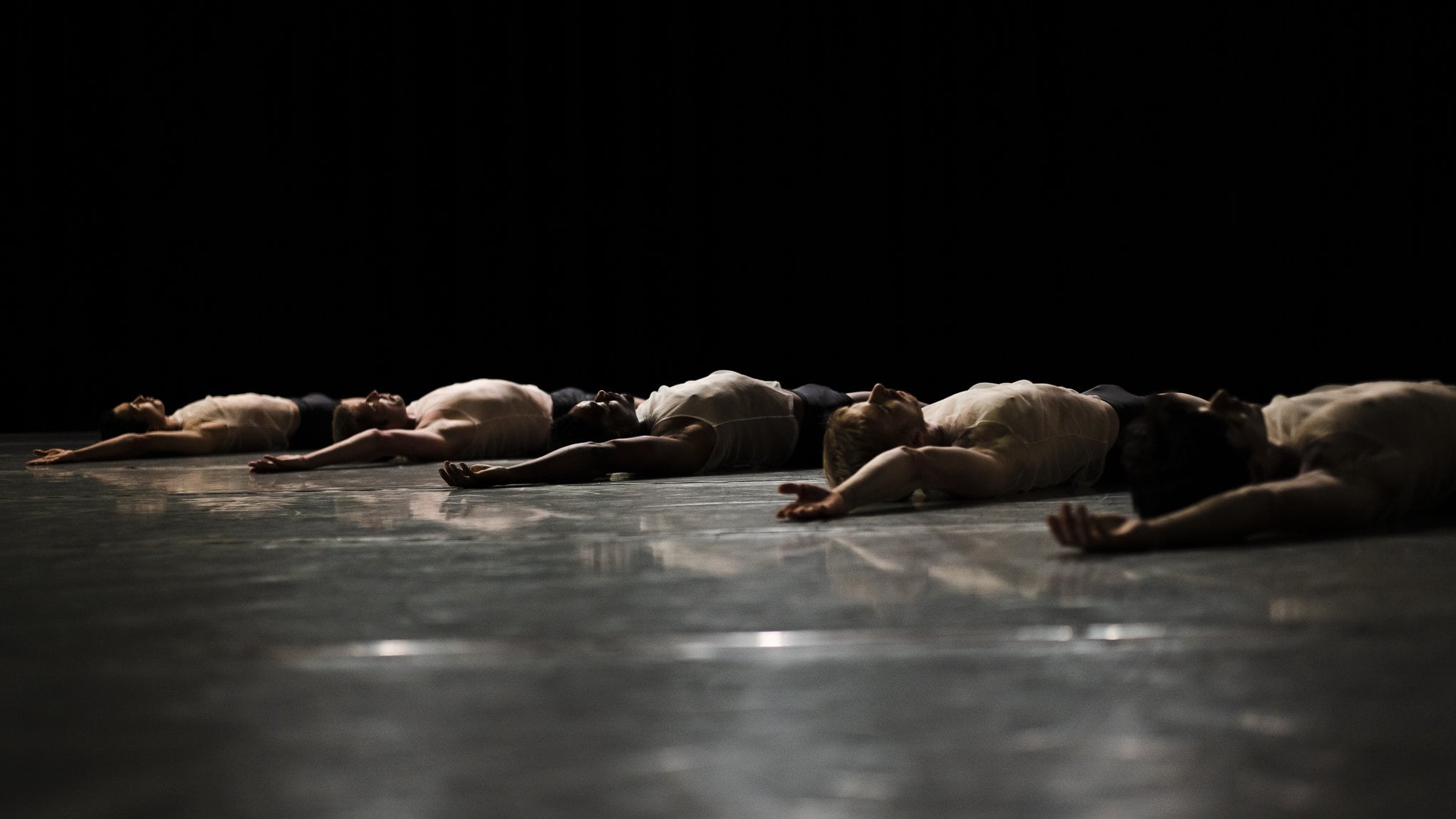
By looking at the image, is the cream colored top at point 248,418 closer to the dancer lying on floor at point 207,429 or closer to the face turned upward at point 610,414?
the dancer lying on floor at point 207,429

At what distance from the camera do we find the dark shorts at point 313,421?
5980 millimetres

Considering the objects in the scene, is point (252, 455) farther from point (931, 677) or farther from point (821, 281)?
point (931, 677)

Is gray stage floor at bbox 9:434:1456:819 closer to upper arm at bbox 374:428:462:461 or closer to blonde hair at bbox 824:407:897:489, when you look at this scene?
blonde hair at bbox 824:407:897:489

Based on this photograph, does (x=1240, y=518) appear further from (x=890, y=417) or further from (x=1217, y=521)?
(x=890, y=417)

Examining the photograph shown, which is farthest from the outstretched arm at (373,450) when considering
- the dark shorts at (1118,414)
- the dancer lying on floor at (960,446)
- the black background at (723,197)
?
the black background at (723,197)

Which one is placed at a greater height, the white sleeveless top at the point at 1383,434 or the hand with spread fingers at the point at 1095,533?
the white sleeveless top at the point at 1383,434

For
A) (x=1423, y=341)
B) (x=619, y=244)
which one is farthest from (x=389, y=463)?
(x=1423, y=341)

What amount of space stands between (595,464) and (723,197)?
13.9 feet

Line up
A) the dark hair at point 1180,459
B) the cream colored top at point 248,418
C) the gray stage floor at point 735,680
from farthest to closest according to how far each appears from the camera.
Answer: the cream colored top at point 248,418
the dark hair at point 1180,459
the gray stage floor at point 735,680

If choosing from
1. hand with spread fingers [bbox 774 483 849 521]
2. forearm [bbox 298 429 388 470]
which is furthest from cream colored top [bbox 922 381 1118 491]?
forearm [bbox 298 429 388 470]

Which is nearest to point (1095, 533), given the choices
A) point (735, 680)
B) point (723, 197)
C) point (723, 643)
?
point (723, 643)

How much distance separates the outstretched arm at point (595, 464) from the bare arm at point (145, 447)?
2439mm

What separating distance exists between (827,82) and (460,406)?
12.8 ft

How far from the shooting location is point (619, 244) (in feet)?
25.9
